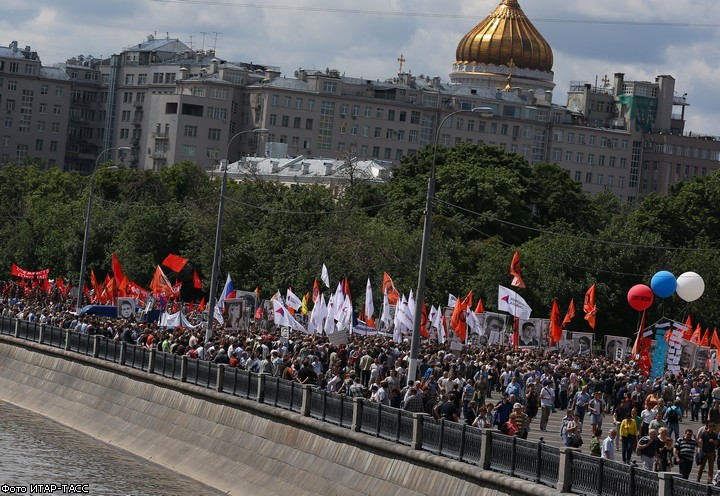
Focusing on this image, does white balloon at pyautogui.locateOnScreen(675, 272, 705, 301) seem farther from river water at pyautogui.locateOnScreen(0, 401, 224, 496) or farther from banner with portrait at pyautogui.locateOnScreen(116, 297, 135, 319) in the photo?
banner with portrait at pyautogui.locateOnScreen(116, 297, 135, 319)

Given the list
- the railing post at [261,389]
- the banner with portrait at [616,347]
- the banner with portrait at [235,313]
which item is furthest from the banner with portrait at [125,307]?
the railing post at [261,389]

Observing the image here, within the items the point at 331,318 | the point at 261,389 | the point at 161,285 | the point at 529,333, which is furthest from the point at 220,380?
the point at 161,285

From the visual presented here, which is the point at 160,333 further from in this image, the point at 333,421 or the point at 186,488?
the point at 333,421

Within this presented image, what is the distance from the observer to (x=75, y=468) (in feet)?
122

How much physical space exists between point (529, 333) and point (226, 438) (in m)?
20.8

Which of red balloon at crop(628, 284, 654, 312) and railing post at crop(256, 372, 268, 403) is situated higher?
red balloon at crop(628, 284, 654, 312)

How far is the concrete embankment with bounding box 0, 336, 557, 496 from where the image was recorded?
92.5ft

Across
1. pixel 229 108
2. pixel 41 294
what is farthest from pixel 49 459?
pixel 229 108

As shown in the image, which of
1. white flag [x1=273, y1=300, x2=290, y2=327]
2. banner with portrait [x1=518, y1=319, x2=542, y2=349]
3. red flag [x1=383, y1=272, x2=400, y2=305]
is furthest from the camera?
banner with portrait [x1=518, y1=319, x2=542, y2=349]

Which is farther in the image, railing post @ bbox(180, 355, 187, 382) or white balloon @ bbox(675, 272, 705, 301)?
railing post @ bbox(180, 355, 187, 382)

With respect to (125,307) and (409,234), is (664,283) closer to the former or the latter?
(125,307)

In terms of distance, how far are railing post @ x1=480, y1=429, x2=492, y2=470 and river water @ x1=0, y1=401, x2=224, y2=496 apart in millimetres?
10064

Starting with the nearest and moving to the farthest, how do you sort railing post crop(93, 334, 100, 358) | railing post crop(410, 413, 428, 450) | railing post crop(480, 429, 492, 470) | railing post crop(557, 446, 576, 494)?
railing post crop(557, 446, 576, 494) < railing post crop(480, 429, 492, 470) < railing post crop(410, 413, 428, 450) < railing post crop(93, 334, 100, 358)

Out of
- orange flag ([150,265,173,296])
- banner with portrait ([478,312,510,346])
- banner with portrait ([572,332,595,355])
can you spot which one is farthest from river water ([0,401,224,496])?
banner with portrait ([572,332,595,355])
